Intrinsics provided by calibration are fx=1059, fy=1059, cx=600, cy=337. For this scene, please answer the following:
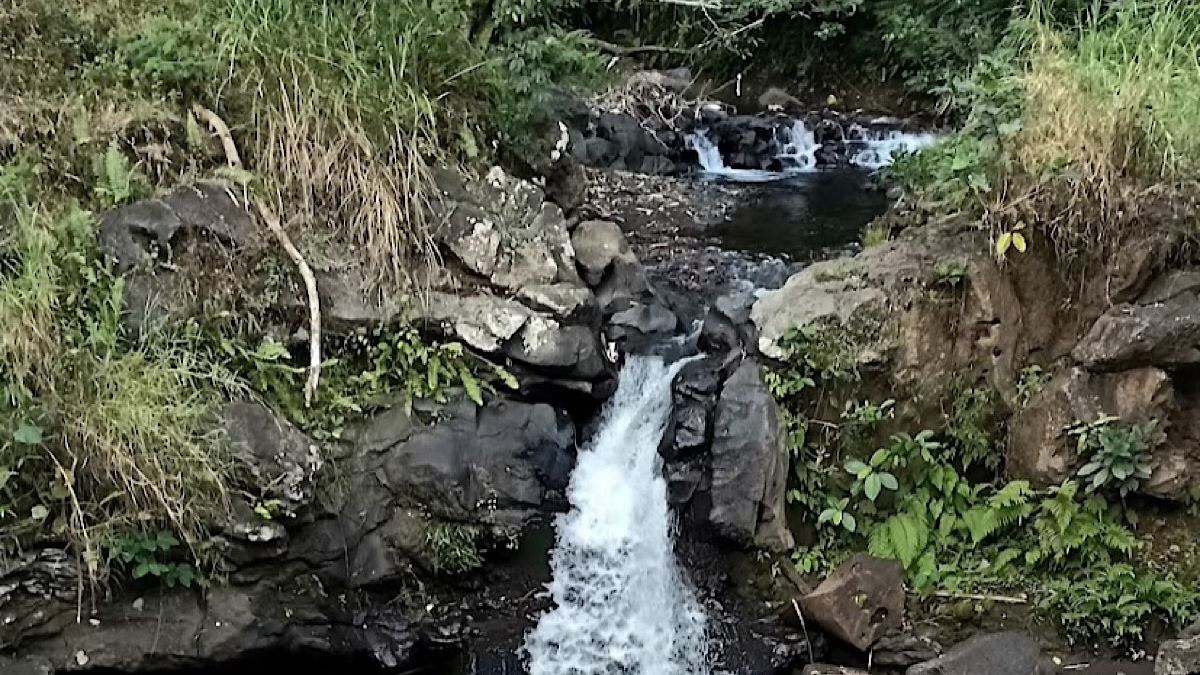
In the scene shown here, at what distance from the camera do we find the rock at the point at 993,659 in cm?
449

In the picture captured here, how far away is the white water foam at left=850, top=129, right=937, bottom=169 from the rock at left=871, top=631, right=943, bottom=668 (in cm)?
673

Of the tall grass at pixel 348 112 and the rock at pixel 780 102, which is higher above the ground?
the tall grass at pixel 348 112

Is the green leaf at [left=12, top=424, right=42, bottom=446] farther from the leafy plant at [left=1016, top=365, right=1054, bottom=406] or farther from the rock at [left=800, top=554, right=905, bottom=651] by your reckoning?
the leafy plant at [left=1016, top=365, right=1054, bottom=406]

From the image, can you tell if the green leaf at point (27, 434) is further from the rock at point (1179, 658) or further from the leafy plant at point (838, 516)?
the rock at point (1179, 658)

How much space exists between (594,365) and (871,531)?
1.59 m

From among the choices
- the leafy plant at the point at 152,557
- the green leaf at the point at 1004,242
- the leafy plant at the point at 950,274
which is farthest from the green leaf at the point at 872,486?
the leafy plant at the point at 152,557

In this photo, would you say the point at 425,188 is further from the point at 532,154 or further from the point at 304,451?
the point at 304,451

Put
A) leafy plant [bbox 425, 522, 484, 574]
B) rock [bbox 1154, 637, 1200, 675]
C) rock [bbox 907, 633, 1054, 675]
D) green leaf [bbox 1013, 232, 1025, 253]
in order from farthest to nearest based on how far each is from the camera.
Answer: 1. green leaf [bbox 1013, 232, 1025, 253]
2. leafy plant [bbox 425, 522, 484, 574]
3. rock [bbox 907, 633, 1054, 675]
4. rock [bbox 1154, 637, 1200, 675]

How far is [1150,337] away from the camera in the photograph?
479cm

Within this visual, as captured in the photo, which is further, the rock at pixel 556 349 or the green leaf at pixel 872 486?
the rock at pixel 556 349

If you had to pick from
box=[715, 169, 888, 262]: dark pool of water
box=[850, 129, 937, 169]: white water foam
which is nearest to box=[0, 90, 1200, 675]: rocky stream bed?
box=[715, 169, 888, 262]: dark pool of water

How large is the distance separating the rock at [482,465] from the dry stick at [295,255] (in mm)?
521

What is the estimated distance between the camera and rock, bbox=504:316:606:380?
5352mm

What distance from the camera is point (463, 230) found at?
18.6ft
